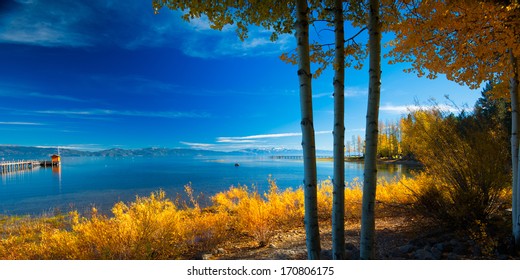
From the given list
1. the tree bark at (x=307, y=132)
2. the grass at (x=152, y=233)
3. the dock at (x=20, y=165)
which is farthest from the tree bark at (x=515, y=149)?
the dock at (x=20, y=165)

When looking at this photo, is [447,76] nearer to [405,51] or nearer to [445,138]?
[405,51]

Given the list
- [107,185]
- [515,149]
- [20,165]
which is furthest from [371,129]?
[20,165]

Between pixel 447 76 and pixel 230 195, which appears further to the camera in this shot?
pixel 230 195

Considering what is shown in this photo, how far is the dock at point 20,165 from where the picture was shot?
51.1 meters

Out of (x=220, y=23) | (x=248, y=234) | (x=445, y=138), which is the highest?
(x=220, y=23)

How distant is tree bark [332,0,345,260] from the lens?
8.27ft

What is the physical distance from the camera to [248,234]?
5.77 metres

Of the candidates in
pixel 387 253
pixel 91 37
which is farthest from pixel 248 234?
pixel 91 37

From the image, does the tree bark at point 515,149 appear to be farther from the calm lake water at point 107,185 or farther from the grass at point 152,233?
the calm lake water at point 107,185

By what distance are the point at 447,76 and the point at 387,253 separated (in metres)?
2.86

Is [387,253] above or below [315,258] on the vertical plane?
below

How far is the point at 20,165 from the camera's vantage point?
59500 mm

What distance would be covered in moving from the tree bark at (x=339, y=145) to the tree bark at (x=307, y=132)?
0.26 m

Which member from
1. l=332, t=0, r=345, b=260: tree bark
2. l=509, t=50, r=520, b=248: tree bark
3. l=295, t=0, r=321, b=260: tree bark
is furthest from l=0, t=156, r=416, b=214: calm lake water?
l=295, t=0, r=321, b=260: tree bark
